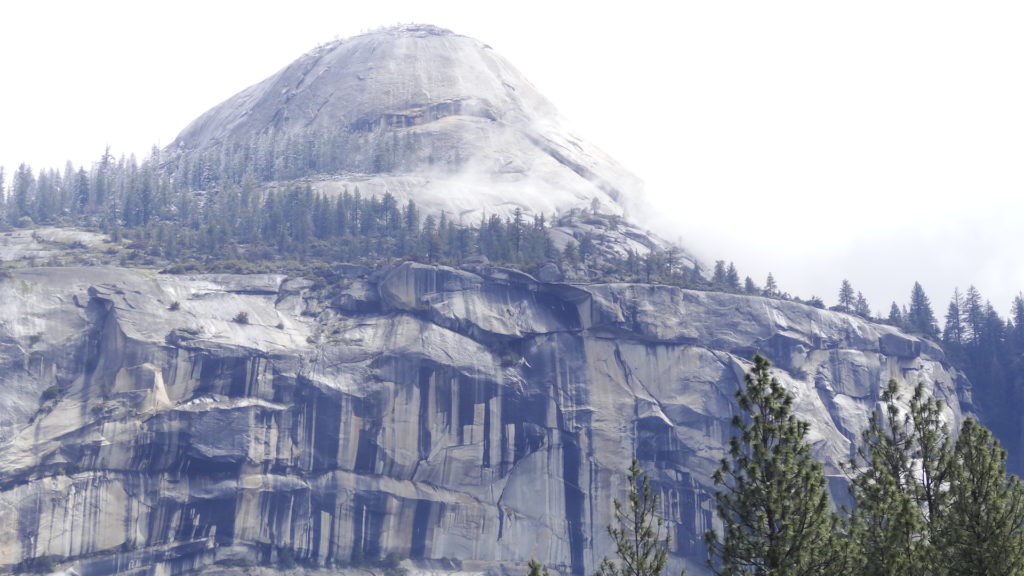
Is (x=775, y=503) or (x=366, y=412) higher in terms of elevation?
(x=366, y=412)

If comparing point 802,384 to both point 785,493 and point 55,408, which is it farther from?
point 785,493

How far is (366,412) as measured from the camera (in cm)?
12369

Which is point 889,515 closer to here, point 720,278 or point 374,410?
point 374,410

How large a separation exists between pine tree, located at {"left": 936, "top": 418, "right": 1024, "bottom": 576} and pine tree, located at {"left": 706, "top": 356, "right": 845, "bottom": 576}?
4.33 m

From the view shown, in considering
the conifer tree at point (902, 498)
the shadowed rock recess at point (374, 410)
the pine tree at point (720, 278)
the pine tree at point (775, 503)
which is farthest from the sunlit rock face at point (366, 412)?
the pine tree at point (775, 503)

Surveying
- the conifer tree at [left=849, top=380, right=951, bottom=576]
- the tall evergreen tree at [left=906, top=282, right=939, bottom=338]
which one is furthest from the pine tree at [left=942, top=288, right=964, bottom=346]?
the conifer tree at [left=849, top=380, right=951, bottom=576]

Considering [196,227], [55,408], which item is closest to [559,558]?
[55,408]

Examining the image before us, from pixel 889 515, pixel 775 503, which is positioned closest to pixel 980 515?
pixel 889 515

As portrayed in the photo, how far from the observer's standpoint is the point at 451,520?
121 m

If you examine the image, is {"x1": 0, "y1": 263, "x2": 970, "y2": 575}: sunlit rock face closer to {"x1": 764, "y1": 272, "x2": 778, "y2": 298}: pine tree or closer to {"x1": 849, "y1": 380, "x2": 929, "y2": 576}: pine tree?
{"x1": 764, "y1": 272, "x2": 778, "y2": 298}: pine tree

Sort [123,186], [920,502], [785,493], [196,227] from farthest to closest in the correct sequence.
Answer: [123,186] → [196,227] → [920,502] → [785,493]

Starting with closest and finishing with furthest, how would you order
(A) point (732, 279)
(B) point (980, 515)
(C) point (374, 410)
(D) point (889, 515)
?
(B) point (980, 515)
(D) point (889, 515)
(C) point (374, 410)
(A) point (732, 279)

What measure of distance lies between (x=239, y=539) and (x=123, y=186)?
271ft

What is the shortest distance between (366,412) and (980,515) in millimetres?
86006
